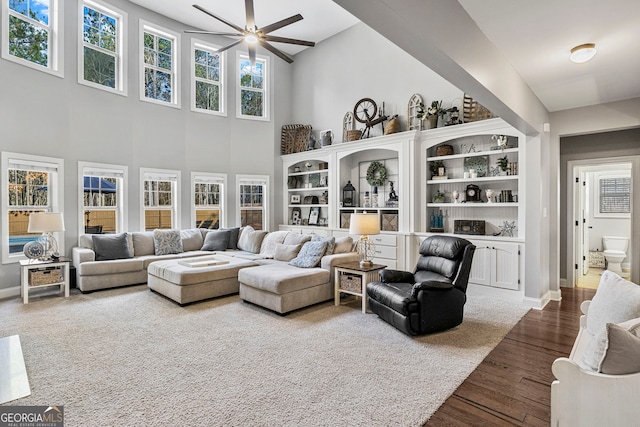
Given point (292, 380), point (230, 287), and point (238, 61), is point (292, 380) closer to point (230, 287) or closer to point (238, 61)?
point (230, 287)

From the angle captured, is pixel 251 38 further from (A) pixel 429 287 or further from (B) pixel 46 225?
(A) pixel 429 287

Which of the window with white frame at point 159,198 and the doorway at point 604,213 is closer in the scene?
the window with white frame at point 159,198

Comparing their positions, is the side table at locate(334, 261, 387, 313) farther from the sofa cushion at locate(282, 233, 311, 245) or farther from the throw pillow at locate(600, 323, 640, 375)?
the throw pillow at locate(600, 323, 640, 375)

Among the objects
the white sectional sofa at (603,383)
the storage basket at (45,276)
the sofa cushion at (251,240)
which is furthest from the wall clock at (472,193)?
the storage basket at (45,276)

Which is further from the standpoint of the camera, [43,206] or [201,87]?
[201,87]

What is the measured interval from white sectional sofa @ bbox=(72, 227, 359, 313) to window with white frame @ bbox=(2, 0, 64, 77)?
283 cm

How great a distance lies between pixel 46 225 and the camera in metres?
4.82

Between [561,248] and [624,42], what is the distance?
3872 mm

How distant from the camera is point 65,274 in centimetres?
497

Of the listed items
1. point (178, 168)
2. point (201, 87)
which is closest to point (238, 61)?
point (201, 87)

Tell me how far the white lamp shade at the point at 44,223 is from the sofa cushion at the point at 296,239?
3.30m

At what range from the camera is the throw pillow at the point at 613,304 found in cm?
185

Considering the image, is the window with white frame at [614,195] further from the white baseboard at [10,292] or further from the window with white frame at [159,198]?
A: the white baseboard at [10,292]

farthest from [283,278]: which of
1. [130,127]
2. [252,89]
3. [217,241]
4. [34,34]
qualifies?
[252,89]
